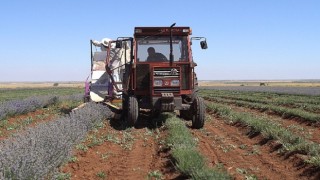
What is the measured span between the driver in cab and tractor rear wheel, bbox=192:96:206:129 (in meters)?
1.68

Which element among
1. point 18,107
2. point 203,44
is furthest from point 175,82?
point 18,107

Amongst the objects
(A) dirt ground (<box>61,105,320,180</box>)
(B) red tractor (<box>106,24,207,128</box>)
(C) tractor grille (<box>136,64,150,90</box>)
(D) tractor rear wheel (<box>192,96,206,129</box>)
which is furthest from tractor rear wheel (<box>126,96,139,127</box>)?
(D) tractor rear wheel (<box>192,96,206,129</box>)

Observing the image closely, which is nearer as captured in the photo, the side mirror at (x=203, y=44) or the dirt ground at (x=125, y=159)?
the dirt ground at (x=125, y=159)

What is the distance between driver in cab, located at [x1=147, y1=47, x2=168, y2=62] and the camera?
43.8 ft

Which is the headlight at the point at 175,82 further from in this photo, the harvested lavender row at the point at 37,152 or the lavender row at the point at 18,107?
the lavender row at the point at 18,107

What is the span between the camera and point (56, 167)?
22.7ft

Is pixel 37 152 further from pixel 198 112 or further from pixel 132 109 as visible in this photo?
pixel 198 112

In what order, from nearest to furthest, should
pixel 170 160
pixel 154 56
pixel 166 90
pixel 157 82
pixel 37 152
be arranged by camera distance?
pixel 37 152, pixel 170 160, pixel 157 82, pixel 166 90, pixel 154 56

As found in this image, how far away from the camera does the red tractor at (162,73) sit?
12859 millimetres

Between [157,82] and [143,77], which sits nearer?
[157,82]

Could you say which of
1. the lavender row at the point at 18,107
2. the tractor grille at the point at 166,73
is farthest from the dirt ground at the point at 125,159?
the lavender row at the point at 18,107

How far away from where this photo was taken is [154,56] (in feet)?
43.9

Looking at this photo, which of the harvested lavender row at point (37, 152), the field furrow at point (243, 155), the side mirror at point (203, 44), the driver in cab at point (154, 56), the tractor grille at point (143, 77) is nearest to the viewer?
the harvested lavender row at point (37, 152)

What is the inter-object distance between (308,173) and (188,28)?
23.3 feet
